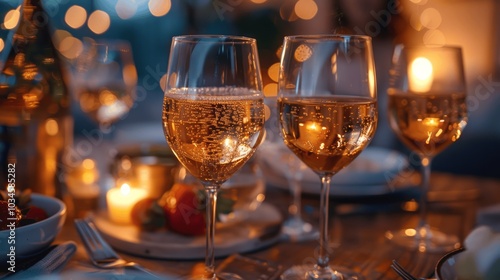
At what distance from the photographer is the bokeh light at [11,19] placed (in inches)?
36.9

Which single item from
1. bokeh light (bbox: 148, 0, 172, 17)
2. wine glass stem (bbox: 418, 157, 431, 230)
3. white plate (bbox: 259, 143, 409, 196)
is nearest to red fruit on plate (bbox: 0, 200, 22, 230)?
white plate (bbox: 259, 143, 409, 196)

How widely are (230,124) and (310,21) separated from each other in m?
4.45

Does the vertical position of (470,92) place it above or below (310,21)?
below

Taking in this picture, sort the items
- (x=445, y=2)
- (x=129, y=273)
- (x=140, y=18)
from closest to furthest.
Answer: (x=129, y=273) → (x=445, y=2) → (x=140, y=18)

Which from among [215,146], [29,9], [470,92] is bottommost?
[470,92]

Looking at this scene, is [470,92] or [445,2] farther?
[445,2]

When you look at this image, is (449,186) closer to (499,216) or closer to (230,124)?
(499,216)

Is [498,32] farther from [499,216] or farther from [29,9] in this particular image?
[29,9]

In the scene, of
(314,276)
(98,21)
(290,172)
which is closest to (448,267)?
(314,276)

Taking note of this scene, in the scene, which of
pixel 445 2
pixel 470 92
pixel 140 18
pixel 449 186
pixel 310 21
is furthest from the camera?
pixel 140 18

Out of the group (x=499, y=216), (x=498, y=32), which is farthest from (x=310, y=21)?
(x=499, y=216)

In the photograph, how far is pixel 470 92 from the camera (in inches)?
150

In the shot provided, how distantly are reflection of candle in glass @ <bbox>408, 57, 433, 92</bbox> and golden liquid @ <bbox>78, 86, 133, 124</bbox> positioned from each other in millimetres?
846

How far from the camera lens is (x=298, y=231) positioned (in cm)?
97
